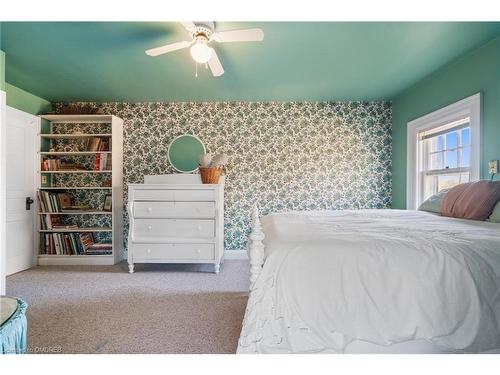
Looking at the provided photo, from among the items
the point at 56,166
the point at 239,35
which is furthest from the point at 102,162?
the point at 239,35

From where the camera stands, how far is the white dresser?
11.9 ft

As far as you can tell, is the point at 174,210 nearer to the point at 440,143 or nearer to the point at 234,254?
the point at 234,254

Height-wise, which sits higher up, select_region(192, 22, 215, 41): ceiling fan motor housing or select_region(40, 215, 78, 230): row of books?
select_region(192, 22, 215, 41): ceiling fan motor housing

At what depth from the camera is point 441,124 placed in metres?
3.31

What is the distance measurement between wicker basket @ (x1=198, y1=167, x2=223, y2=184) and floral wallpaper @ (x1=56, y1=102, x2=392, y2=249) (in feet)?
1.81

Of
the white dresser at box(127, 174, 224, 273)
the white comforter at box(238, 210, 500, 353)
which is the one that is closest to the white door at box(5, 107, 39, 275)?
the white dresser at box(127, 174, 224, 273)

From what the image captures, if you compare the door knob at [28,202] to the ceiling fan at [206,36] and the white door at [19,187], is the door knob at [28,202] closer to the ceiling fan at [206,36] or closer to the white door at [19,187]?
the white door at [19,187]

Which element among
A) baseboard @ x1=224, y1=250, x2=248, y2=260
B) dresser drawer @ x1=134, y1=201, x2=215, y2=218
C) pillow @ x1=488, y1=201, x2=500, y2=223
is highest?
pillow @ x1=488, y1=201, x2=500, y2=223

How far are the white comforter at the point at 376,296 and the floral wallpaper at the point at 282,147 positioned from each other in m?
2.96

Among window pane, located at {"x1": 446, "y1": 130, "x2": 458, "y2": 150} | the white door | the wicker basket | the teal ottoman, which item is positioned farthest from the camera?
the wicker basket

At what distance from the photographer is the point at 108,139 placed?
4.27 m

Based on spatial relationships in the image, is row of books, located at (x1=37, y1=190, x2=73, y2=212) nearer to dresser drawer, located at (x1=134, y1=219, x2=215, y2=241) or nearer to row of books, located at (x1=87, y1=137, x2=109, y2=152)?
row of books, located at (x1=87, y1=137, x2=109, y2=152)

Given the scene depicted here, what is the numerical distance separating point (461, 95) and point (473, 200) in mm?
1360
